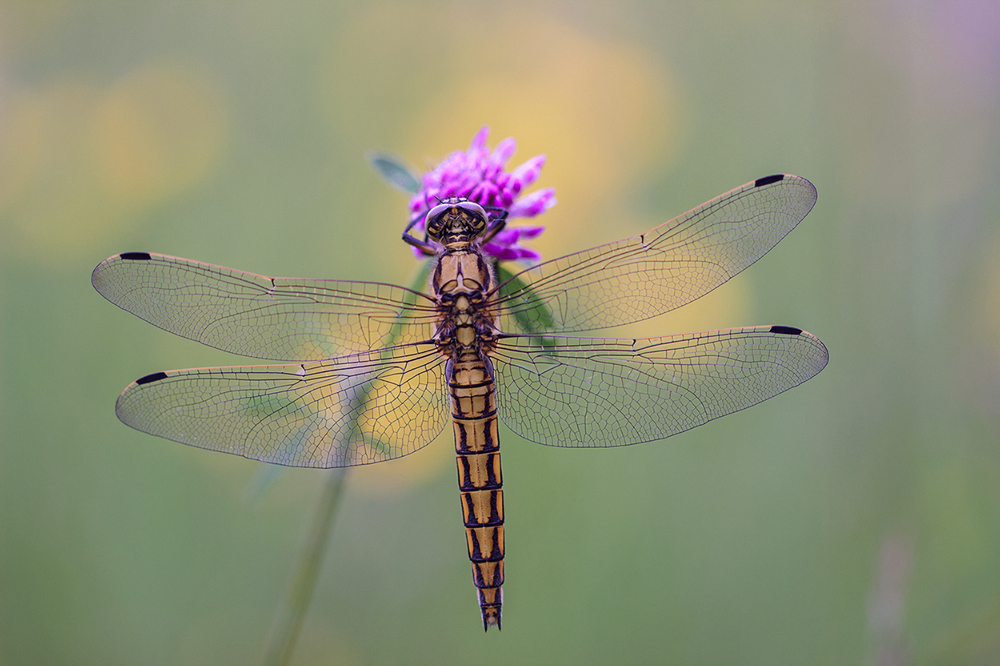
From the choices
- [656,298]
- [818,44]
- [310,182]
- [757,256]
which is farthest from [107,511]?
[818,44]

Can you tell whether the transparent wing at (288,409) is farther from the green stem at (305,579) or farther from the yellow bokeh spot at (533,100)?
the yellow bokeh spot at (533,100)

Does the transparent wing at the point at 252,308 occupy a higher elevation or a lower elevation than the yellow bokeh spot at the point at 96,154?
lower

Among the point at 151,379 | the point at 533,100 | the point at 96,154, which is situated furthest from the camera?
the point at 533,100

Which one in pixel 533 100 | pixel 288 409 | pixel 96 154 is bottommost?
pixel 288 409

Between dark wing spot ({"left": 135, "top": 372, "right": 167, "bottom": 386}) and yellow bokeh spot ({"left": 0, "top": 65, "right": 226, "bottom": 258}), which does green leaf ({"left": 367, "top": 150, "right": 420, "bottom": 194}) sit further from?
yellow bokeh spot ({"left": 0, "top": 65, "right": 226, "bottom": 258})

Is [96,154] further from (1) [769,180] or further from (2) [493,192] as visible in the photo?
(1) [769,180]

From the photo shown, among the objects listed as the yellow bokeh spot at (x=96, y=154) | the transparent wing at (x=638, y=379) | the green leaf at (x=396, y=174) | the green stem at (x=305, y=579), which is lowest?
the green stem at (x=305, y=579)

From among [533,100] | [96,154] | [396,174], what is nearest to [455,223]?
[396,174]

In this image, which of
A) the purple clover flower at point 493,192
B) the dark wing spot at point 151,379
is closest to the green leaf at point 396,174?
the purple clover flower at point 493,192
